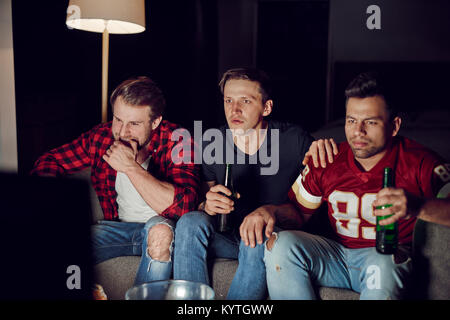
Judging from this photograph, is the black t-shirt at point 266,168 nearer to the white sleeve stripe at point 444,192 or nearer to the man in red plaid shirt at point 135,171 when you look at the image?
the man in red plaid shirt at point 135,171

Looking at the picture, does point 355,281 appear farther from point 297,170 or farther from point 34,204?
point 34,204

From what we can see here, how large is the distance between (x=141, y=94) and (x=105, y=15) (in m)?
0.54

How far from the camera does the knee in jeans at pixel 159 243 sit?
140 cm

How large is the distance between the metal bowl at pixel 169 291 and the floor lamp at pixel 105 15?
1322 mm

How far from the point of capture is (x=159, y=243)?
55.3 inches

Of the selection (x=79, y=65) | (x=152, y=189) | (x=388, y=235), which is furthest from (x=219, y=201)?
(x=79, y=65)

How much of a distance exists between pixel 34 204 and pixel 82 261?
0.59 ft

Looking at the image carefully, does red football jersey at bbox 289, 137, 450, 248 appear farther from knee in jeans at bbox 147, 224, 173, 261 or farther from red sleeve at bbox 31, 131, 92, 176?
red sleeve at bbox 31, 131, 92, 176

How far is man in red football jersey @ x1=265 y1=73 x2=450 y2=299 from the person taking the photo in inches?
48.0

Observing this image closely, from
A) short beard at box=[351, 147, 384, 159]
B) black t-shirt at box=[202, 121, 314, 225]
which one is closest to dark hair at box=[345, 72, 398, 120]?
short beard at box=[351, 147, 384, 159]

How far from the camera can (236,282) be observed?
1309 millimetres

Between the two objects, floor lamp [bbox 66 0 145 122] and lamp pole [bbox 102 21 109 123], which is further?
lamp pole [bbox 102 21 109 123]

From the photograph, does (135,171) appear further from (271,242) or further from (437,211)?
(437,211)

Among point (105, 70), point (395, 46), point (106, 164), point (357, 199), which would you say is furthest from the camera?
point (395, 46)
